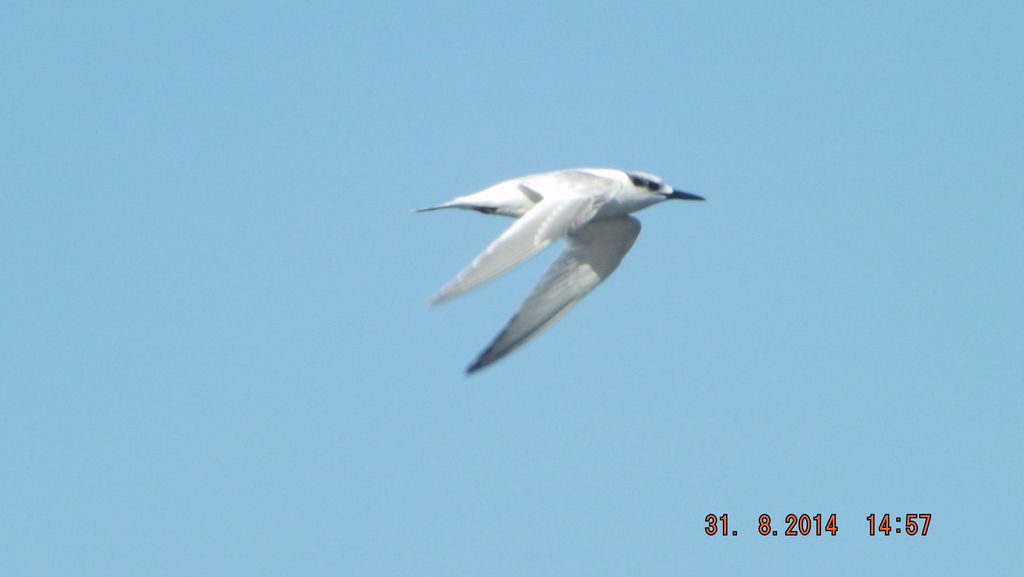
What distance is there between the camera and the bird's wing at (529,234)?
9477mm

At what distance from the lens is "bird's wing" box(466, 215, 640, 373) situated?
10531 millimetres

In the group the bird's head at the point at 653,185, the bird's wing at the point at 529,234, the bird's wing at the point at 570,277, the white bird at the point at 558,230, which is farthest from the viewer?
the bird's head at the point at 653,185

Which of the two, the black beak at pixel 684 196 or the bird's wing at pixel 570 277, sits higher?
the black beak at pixel 684 196

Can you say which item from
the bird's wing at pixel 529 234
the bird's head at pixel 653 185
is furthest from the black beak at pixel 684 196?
the bird's wing at pixel 529 234

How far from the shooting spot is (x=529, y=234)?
33.9 ft

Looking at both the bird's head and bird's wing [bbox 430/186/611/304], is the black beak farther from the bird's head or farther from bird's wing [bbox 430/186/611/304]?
bird's wing [bbox 430/186/611/304]

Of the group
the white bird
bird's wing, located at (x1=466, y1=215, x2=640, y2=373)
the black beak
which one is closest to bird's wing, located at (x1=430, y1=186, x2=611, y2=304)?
the white bird

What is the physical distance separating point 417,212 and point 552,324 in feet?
4.22

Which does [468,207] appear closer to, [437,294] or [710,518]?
[437,294]

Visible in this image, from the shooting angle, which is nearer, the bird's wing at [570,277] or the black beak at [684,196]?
the bird's wing at [570,277]

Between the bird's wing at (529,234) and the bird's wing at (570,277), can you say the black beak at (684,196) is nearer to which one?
the bird's wing at (570,277)

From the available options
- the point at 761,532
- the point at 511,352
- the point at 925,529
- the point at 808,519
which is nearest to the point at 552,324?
the point at 511,352

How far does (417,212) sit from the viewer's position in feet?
36.6

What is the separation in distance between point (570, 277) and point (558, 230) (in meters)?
1.23
